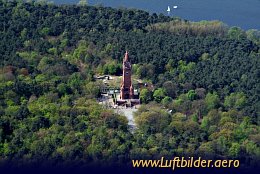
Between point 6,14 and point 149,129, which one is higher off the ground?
point 6,14

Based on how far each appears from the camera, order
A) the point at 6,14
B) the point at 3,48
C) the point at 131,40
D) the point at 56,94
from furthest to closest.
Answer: the point at 6,14, the point at 131,40, the point at 3,48, the point at 56,94

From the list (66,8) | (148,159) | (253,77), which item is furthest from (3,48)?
(148,159)

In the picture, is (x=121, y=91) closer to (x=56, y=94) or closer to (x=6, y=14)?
(x=56, y=94)

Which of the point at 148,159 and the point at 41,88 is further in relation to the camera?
the point at 41,88

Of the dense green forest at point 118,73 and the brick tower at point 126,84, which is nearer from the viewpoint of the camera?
the dense green forest at point 118,73

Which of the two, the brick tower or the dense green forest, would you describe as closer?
the dense green forest
